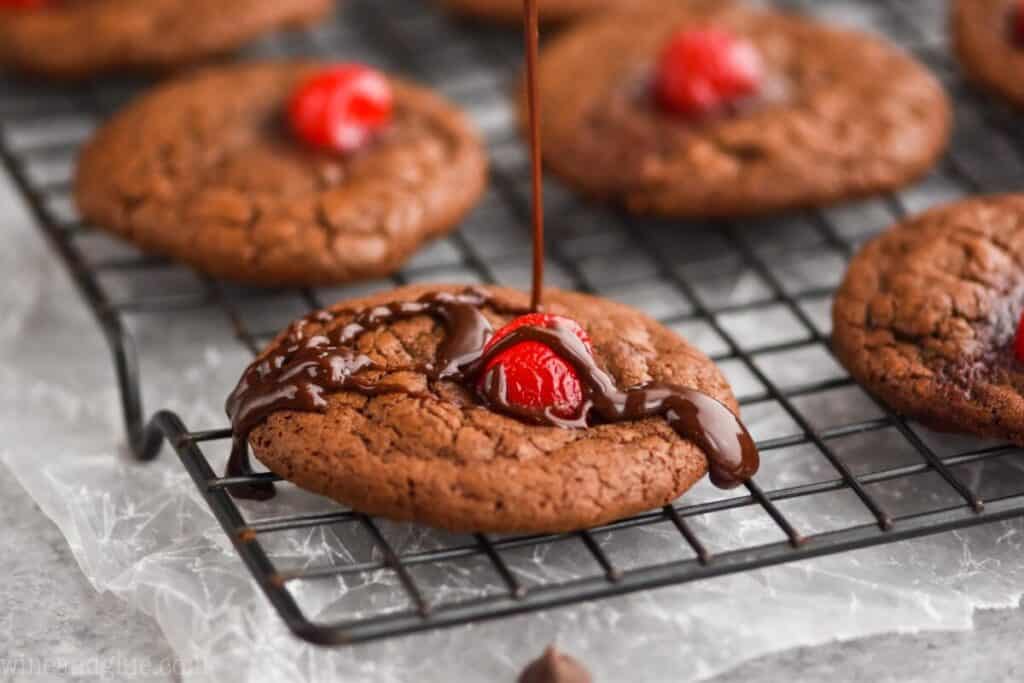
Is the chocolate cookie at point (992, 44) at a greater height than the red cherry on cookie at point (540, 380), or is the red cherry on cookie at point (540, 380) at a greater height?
the chocolate cookie at point (992, 44)

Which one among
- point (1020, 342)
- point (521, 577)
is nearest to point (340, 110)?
point (521, 577)

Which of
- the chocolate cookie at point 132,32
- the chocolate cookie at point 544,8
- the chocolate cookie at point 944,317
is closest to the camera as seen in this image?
the chocolate cookie at point 944,317

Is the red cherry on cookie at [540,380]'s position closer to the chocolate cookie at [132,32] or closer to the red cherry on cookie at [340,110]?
the red cherry on cookie at [340,110]

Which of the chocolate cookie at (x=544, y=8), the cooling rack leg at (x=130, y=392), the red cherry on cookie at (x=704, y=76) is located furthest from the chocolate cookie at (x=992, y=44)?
the cooling rack leg at (x=130, y=392)

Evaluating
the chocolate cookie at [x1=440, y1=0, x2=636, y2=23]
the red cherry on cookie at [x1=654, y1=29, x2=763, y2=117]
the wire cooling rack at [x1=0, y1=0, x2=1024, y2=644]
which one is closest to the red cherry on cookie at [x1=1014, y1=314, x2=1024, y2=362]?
the wire cooling rack at [x1=0, y1=0, x2=1024, y2=644]

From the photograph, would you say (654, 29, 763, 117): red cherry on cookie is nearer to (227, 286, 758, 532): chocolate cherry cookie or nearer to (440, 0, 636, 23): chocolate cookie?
(440, 0, 636, 23): chocolate cookie

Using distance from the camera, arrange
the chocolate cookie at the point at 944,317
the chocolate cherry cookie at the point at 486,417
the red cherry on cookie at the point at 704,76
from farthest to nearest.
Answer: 1. the red cherry on cookie at the point at 704,76
2. the chocolate cookie at the point at 944,317
3. the chocolate cherry cookie at the point at 486,417

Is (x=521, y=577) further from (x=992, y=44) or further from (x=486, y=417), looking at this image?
(x=992, y=44)
